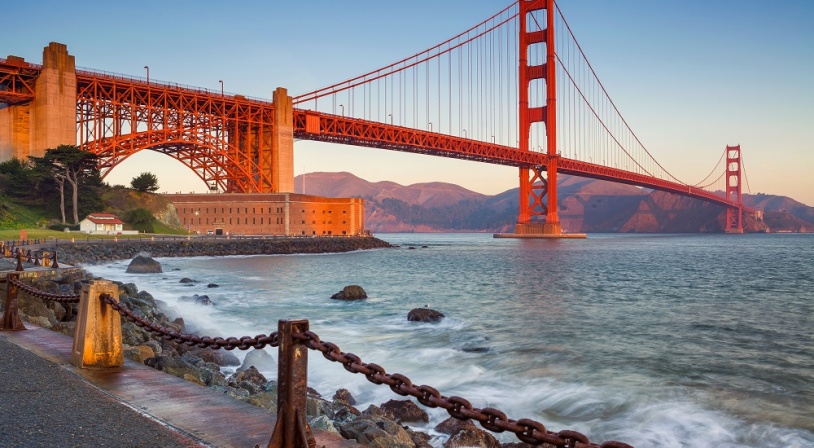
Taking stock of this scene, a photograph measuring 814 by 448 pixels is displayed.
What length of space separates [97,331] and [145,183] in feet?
224

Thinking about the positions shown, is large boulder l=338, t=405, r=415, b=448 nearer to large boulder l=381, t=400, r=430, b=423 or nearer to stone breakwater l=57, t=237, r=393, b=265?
large boulder l=381, t=400, r=430, b=423

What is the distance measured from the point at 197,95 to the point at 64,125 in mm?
16270

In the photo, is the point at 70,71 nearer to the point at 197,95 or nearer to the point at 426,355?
the point at 197,95

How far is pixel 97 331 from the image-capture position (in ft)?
21.2

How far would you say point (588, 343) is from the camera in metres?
15.5

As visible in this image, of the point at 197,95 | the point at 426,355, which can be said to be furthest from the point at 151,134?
the point at 426,355

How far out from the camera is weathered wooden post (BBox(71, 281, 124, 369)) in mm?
6422

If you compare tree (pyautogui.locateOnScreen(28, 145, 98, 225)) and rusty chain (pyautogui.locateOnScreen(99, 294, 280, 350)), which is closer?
rusty chain (pyautogui.locateOnScreen(99, 294, 280, 350))

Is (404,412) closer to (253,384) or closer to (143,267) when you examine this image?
(253,384)

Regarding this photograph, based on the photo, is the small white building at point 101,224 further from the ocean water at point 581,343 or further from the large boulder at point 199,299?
the large boulder at point 199,299

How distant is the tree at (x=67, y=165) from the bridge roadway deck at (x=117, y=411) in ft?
169

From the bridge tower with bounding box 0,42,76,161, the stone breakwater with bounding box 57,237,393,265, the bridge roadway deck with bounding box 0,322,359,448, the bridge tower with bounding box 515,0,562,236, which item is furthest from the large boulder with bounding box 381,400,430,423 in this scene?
the bridge tower with bounding box 515,0,562,236

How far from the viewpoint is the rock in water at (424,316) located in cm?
1900

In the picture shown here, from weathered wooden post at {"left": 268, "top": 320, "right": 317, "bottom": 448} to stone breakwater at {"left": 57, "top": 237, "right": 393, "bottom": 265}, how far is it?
27245mm
